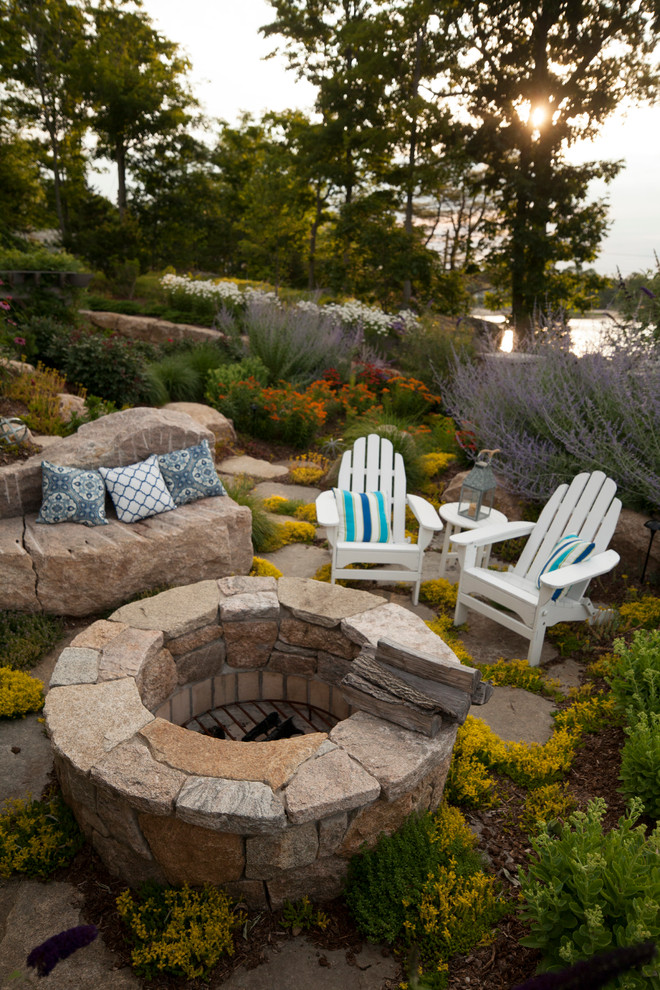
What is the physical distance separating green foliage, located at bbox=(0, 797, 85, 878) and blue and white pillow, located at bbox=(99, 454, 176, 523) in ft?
6.55

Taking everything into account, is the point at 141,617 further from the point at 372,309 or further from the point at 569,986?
the point at 372,309

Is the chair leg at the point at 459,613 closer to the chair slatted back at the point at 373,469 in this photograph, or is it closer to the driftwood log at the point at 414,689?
the chair slatted back at the point at 373,469

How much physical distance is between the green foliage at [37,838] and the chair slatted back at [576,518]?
304 centimetres

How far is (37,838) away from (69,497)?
2.16 meters

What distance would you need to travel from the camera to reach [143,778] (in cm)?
212

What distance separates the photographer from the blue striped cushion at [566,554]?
12.2 ft

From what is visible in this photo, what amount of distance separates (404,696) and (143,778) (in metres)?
1.01

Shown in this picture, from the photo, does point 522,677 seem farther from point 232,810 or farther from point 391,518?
point 232,810

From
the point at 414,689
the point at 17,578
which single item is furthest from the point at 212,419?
the point at 414,689

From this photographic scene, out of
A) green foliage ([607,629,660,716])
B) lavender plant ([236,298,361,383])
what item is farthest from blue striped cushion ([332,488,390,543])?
lavender plant ([236,298,361,383])

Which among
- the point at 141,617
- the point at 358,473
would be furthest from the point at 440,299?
the point at 141,617

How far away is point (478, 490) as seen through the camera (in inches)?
170

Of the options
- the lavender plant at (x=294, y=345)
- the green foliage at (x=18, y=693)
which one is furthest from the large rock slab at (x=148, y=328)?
the green foliage at (x=18, y=693)

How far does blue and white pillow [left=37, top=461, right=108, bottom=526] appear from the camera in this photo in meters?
3.97
